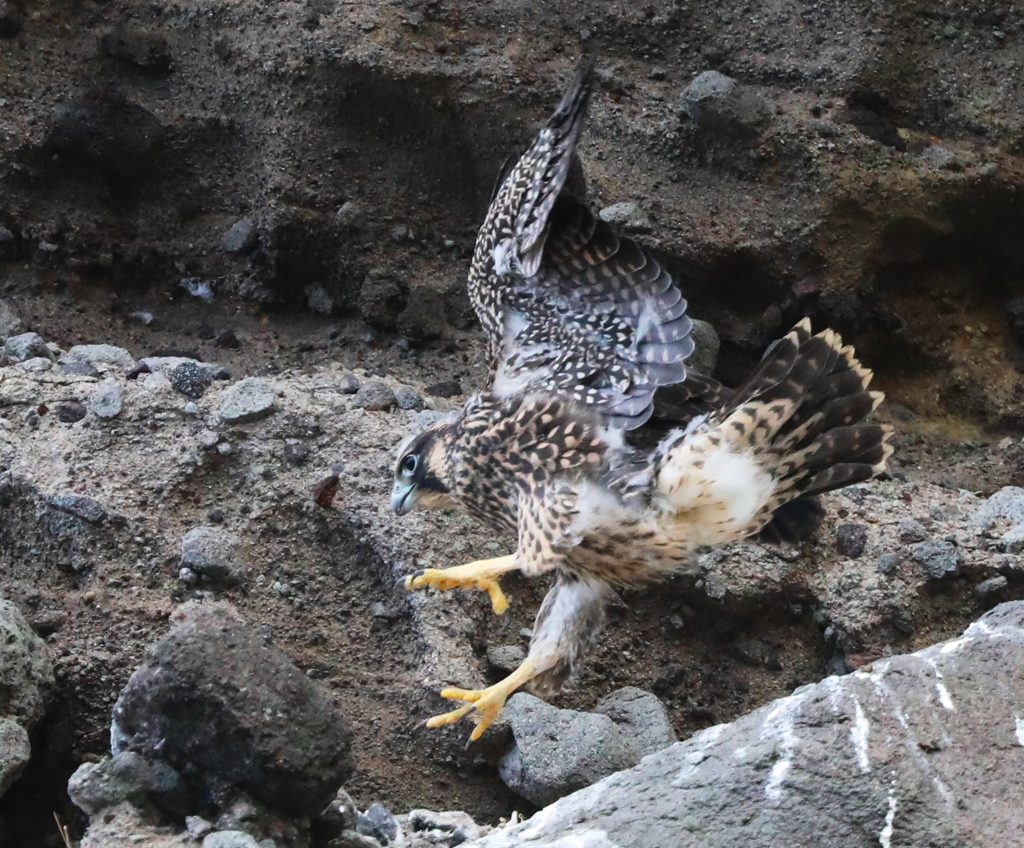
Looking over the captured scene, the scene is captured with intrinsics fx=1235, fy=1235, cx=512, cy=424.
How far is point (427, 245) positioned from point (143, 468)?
5.71ft

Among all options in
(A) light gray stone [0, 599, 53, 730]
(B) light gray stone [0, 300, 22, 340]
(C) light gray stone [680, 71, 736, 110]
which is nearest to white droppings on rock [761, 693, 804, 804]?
(A) light gray stone [0, 599, 53, 730]

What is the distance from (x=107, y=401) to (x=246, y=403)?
439 mm

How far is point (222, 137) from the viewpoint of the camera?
17.3 feet

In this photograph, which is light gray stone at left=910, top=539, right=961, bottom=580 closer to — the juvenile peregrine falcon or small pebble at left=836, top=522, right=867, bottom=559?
A: small pebble at left=836, top=522, right=867, bottom=559

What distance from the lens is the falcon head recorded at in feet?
10.6

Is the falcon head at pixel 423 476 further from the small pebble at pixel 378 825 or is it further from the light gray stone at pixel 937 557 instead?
the light gray stone at pixel 937 557

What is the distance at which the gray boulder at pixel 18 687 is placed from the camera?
2.79 meters

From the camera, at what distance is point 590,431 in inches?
118

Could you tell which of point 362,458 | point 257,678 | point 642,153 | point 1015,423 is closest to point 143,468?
point 362,458

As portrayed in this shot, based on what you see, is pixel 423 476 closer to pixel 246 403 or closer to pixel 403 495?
pixel 403 495

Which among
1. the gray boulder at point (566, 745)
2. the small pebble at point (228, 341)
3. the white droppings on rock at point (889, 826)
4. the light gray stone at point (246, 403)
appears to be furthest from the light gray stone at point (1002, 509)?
the small pebble at point (228, 341)

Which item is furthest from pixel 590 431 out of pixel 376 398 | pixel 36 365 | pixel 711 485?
pixel 36 365

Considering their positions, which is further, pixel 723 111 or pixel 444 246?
pixel 444 246

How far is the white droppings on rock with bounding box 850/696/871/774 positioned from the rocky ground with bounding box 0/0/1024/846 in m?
1.50
